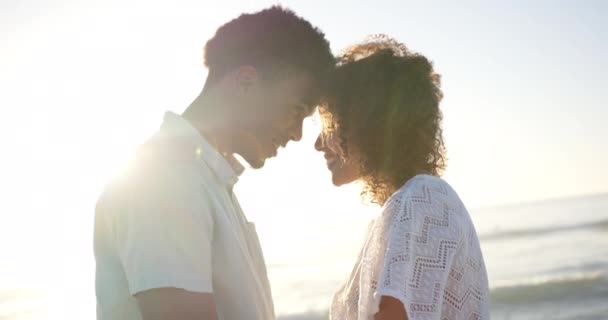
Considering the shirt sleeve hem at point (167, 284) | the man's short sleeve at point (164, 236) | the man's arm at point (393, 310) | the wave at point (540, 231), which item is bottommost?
the wave at point (540, 231)

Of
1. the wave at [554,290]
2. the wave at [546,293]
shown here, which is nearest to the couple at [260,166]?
the wave at [546,293]

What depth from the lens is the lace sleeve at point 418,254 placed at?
2.89 m

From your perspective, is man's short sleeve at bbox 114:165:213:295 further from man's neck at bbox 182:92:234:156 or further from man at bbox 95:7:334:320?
man's neck at bbox 182:92:234:156

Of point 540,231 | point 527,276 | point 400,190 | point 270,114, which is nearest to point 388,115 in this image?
point 400,190

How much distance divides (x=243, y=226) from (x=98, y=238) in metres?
0.48

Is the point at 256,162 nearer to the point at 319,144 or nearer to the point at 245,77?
the point at 245,77

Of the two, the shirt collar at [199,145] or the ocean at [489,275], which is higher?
the shirt collar at [199,145]

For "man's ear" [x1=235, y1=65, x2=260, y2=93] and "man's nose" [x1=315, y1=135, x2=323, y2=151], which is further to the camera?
"man's nose" [x1=315, y1=135, x2=323, y2=151]

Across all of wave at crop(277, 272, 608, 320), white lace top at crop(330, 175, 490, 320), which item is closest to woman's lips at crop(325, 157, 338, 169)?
white lace top at crop(330, 175, 490, 320)

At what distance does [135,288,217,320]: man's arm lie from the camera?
2275mm

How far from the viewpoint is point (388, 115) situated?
325 cm

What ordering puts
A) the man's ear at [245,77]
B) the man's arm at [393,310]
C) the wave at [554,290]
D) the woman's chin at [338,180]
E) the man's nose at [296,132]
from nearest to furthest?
1. the man's arm at [393,310]
2. the man's ear at [245,77]
3. the man's nose at [296,132]
4. the woman's chin at [338,180]
5. the wave at [554,290]

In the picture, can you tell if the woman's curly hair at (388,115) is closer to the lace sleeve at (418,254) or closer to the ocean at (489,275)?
the lace sleeve at (418,254)

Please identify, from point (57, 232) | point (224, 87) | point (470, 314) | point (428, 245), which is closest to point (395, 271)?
point (428, 245)
